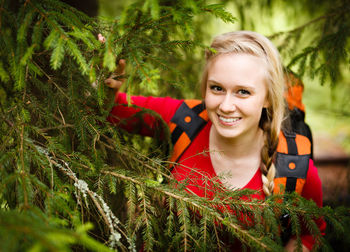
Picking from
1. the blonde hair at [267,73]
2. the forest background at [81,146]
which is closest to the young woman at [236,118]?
the blonde hair at [267,73]

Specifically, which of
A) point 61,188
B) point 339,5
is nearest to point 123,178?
point 61,188

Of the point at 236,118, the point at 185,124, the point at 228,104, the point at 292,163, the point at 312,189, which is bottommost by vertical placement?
the point at 312,189

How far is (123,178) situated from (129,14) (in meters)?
0.94

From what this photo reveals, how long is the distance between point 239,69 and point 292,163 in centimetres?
88

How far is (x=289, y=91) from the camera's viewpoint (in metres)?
2.69

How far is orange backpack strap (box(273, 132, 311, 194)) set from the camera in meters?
2.03

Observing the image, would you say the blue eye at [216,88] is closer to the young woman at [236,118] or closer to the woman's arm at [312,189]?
the young woman at [236,118]

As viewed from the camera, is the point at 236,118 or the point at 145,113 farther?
the point at 145,113

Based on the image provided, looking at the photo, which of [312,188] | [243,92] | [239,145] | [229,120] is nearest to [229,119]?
[229,120]

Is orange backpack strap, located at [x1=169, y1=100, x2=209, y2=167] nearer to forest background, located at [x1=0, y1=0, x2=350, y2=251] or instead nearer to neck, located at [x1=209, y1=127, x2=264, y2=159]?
neck, located at [x1=209, y1=127, x2=264, y2=159]

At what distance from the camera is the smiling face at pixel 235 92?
2.01 m

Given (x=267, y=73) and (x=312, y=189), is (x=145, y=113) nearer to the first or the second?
(x=267, y=73)

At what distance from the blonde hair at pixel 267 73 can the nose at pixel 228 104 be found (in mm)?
365

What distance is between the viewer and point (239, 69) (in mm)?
2004
